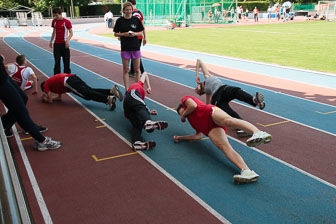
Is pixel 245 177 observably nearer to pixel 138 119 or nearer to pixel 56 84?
pixel 138 119

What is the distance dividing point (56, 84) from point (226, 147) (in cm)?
459

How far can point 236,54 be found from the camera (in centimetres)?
1580

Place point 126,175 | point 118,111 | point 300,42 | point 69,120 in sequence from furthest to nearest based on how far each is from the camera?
1. point 300,42
2. point 118,111
3. point 69,120
4. point 126,175

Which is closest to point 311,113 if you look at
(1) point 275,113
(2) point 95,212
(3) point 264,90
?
(1) point 275,113

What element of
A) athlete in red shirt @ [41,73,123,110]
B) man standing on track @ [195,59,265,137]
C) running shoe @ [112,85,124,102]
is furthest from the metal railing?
athlete in red shirt @ [41,73,123,110]

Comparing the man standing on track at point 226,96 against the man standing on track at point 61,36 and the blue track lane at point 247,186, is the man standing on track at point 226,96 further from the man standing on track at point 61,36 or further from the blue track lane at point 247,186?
the man standing on track at point 61,36

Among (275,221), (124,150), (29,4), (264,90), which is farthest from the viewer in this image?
(29,4)

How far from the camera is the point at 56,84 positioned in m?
7.45

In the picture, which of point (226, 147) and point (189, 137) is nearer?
point (226, 147)

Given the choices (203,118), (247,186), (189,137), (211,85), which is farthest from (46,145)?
(247,186)

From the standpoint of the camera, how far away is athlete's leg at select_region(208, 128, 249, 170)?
4.31 metres

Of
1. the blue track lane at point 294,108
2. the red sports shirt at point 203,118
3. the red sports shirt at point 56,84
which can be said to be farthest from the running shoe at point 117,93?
the blue track lane at point 294,108

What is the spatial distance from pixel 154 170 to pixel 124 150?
0.86 m

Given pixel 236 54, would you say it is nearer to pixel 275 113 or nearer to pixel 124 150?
pixel 275 113
